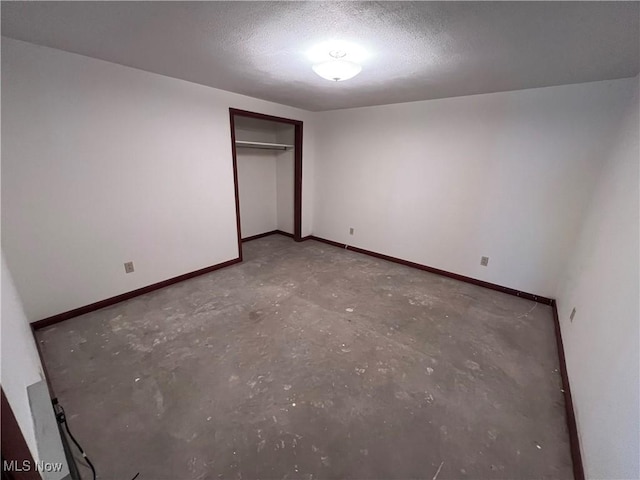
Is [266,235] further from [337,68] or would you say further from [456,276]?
[337,68]

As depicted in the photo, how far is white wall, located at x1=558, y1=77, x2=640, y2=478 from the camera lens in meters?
1.04

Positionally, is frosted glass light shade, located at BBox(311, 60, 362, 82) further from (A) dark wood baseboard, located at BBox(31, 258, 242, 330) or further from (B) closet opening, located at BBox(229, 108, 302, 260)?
(A) dark wood baseboard, located at BBox(31, 258, 242, 330)

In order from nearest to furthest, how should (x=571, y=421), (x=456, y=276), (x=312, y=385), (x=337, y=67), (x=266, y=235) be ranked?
(x=571, y=421)
(x=312, y=385)
(x=337, y=67)
(x=456, y=276)
(x=266, y=235)

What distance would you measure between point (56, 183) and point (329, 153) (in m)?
3.23

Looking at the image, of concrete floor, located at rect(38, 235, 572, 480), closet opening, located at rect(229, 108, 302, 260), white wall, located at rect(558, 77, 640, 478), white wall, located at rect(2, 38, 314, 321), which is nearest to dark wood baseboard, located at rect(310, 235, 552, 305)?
concrete floor, located at rect(38, 235, 572, 480)

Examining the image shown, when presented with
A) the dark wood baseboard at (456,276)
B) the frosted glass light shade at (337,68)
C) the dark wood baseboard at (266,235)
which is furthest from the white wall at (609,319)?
the dark wood baseboard at (266,235)

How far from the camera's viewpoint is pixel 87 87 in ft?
6.93

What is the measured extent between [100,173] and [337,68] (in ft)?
7.22

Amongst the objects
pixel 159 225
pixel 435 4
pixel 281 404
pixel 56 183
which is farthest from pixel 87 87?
pixel 281 404

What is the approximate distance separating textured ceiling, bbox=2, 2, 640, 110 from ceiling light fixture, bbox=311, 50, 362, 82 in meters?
0.15

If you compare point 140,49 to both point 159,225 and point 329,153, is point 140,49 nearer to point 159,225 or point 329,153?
point 159,225

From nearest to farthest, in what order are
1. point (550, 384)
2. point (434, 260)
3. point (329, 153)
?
1. point (550, 384)
2. point (434, 260)
3. point (329, 153)

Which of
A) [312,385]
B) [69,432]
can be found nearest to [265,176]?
[312,385]

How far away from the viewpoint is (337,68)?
72.2 inches
